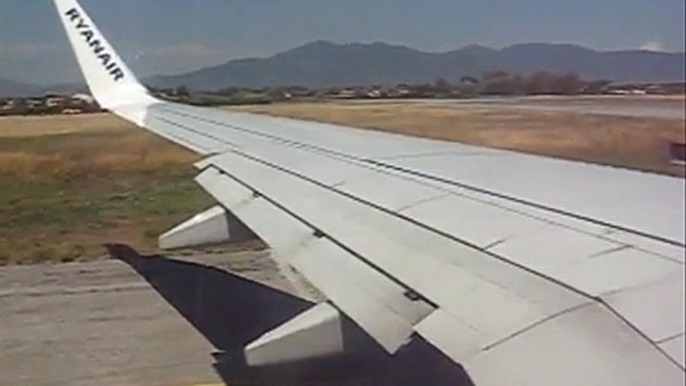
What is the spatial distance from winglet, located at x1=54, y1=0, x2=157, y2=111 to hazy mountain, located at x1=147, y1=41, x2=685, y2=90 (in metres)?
0.42

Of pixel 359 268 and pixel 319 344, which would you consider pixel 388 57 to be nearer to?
pixel 359 268

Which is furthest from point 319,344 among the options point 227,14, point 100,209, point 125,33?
point 100,209

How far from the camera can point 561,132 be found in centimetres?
102

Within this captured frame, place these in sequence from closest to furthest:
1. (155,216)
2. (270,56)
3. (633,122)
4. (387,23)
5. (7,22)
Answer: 1. (633,122)
2. (387,23)
3. (270,56)
4. (7,22)
5. (155,216)

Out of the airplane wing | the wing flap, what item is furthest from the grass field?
the wing flap

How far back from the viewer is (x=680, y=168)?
27.2 inches

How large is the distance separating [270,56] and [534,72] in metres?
1.26

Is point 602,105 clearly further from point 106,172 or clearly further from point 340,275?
point 106,172

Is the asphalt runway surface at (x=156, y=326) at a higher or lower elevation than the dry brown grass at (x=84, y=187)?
lower

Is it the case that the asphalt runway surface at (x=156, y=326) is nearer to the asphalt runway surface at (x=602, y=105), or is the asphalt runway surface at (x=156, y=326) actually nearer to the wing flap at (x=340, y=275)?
the wing flap at (x=340, y=275)

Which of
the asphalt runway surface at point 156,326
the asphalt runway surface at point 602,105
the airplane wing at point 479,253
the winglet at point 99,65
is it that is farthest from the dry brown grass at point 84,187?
the asphalt runway surface at point 602,105

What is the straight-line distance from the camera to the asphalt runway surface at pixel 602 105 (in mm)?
698

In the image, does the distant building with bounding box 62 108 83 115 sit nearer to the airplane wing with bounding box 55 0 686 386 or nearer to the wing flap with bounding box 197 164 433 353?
the airplane wing with bounding box 55 0 686 386

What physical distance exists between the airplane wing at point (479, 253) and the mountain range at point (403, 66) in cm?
11
